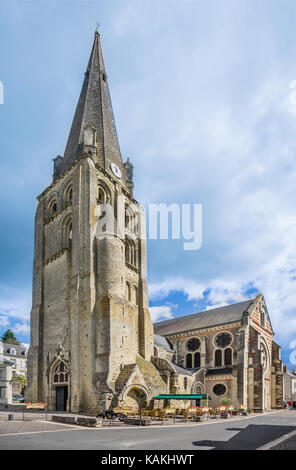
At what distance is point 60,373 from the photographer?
104 ft

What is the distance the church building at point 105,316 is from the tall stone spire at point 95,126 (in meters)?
0.14

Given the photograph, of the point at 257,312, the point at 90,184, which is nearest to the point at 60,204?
the point at 90,184

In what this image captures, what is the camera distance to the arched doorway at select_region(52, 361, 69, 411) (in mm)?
30906

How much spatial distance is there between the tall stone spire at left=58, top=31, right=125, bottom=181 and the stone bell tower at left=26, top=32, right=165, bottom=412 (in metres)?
0.14

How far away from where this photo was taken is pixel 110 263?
32.3 meters

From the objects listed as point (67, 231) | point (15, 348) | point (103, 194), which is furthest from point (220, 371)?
point (15, 348)

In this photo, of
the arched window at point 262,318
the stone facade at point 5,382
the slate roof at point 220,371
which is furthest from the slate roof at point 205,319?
the stone facade at point 5,382

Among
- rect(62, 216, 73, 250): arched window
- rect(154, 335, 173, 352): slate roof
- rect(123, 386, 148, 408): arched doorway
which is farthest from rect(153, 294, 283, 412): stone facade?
rect(62, 216, 73, 250): arched window

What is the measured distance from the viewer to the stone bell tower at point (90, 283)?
1155 inches

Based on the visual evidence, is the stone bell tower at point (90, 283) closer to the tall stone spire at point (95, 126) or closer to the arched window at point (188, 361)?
the tall stone spire at point (95, 126)

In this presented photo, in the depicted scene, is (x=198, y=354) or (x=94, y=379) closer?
(x=94, y=379)

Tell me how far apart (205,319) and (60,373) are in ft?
76.8
